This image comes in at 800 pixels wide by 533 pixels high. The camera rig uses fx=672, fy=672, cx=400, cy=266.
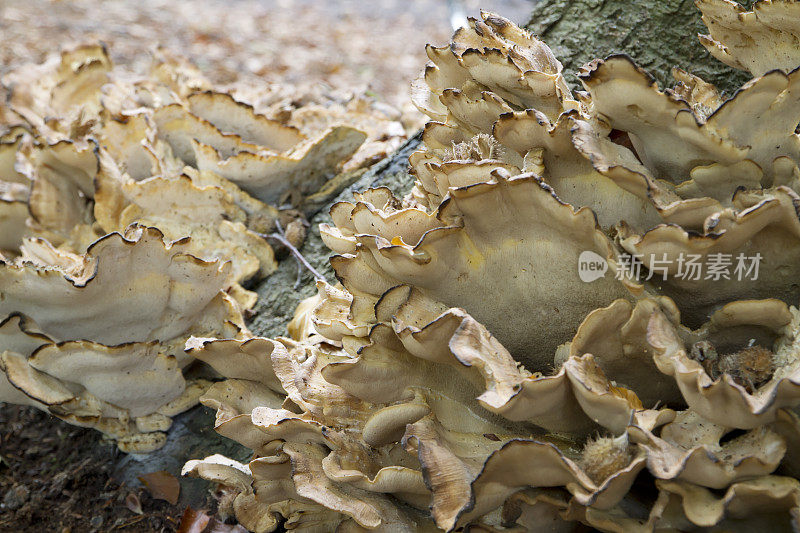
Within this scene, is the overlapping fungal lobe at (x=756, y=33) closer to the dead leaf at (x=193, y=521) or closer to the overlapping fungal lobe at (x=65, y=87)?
the dead leaf at (x=193, y=521)

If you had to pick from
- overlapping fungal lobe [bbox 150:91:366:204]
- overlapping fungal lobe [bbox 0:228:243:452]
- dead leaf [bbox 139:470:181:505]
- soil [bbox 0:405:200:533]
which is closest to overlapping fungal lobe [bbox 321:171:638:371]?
overlapping fungal lobe [bbox 0:228:243:452]

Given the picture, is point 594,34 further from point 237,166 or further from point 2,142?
point 2,142

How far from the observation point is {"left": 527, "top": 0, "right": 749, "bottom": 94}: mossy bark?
3.35 metres

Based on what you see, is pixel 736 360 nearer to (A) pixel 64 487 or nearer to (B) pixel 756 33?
(B) pixel 756 33

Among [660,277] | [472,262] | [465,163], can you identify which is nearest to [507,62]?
[465,163]

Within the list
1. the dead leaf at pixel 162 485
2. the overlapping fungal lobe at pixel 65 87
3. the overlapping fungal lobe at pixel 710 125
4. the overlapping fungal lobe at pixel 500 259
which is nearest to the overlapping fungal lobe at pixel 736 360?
the overlapping fungal lobe at pixel 500 259

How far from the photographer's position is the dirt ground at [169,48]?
3.18m

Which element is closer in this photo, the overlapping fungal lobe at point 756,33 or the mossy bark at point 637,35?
the overlapping fungal lobe at point 756,33

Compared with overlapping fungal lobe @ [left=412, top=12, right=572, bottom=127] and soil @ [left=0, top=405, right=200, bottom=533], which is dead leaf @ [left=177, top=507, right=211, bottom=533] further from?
overlapping fungal lobe @ [left=412, top=12, right=572, bottom=127]

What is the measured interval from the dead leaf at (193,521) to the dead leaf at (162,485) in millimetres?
182

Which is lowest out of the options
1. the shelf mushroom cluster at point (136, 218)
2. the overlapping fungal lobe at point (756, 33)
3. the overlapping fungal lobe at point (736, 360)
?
the shelf mushroom cluster at point (136, 218)

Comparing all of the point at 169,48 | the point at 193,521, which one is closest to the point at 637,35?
the point at 193,521

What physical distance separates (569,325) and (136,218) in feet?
7.21

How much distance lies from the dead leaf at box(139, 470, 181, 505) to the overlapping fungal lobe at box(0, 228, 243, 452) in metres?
0.19
